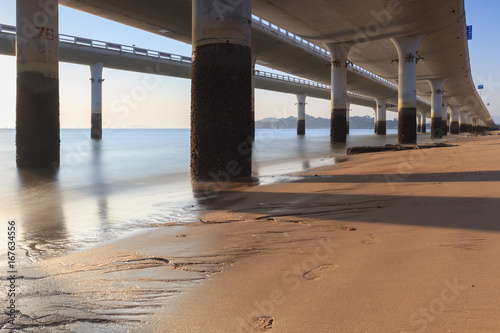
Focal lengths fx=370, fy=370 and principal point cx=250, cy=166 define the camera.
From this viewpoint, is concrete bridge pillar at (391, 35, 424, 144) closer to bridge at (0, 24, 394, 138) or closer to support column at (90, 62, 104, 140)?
bridge at (0, 24, 394, 138)

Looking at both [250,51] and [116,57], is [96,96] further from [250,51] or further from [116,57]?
[250,51]

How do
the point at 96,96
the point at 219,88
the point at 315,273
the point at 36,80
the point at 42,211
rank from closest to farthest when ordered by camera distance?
the point at 315,273 → the point at 42,211 → the point at 219,88 → the point at 36,80 → the point at 96,96

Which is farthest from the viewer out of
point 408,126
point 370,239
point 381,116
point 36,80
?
point 381,116

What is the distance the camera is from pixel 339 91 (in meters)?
31.4

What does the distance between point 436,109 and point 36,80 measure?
153 feet

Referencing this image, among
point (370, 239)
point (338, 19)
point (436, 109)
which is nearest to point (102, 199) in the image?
point (370, 239)

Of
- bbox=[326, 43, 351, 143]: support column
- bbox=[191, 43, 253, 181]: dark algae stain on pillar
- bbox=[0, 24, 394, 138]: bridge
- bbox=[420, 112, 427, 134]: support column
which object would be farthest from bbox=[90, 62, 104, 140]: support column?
bbox=[420, 112, 427, 134]: support column

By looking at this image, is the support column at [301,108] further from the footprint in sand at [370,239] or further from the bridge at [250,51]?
the footprint in sand at [370,239]

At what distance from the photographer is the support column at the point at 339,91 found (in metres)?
31.2

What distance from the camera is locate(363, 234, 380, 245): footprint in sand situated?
3131 mm

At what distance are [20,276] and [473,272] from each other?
10.7 feet

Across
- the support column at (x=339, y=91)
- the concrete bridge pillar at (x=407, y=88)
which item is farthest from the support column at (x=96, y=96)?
the concrete bridge pillar at (x=407, y=88)

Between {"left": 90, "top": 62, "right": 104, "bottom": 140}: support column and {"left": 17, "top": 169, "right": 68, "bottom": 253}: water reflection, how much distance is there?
34.9 m

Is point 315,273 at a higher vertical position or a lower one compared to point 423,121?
lower
